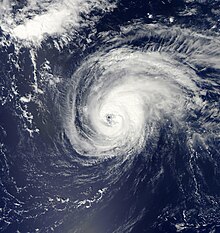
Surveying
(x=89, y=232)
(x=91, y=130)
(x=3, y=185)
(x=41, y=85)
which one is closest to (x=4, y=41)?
(x=41, y=85)

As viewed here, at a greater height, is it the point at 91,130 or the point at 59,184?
the point at 91,130

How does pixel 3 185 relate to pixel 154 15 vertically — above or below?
below

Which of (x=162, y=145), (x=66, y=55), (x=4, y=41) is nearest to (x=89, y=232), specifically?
(x=162, y=145)

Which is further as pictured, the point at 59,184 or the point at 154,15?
the point at 59,184

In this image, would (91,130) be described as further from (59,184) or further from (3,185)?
(3,185)

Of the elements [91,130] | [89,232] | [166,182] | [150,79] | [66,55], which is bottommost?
[89,232]

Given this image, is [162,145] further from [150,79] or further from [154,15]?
[154,15]

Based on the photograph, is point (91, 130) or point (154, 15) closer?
point (154, 15)
